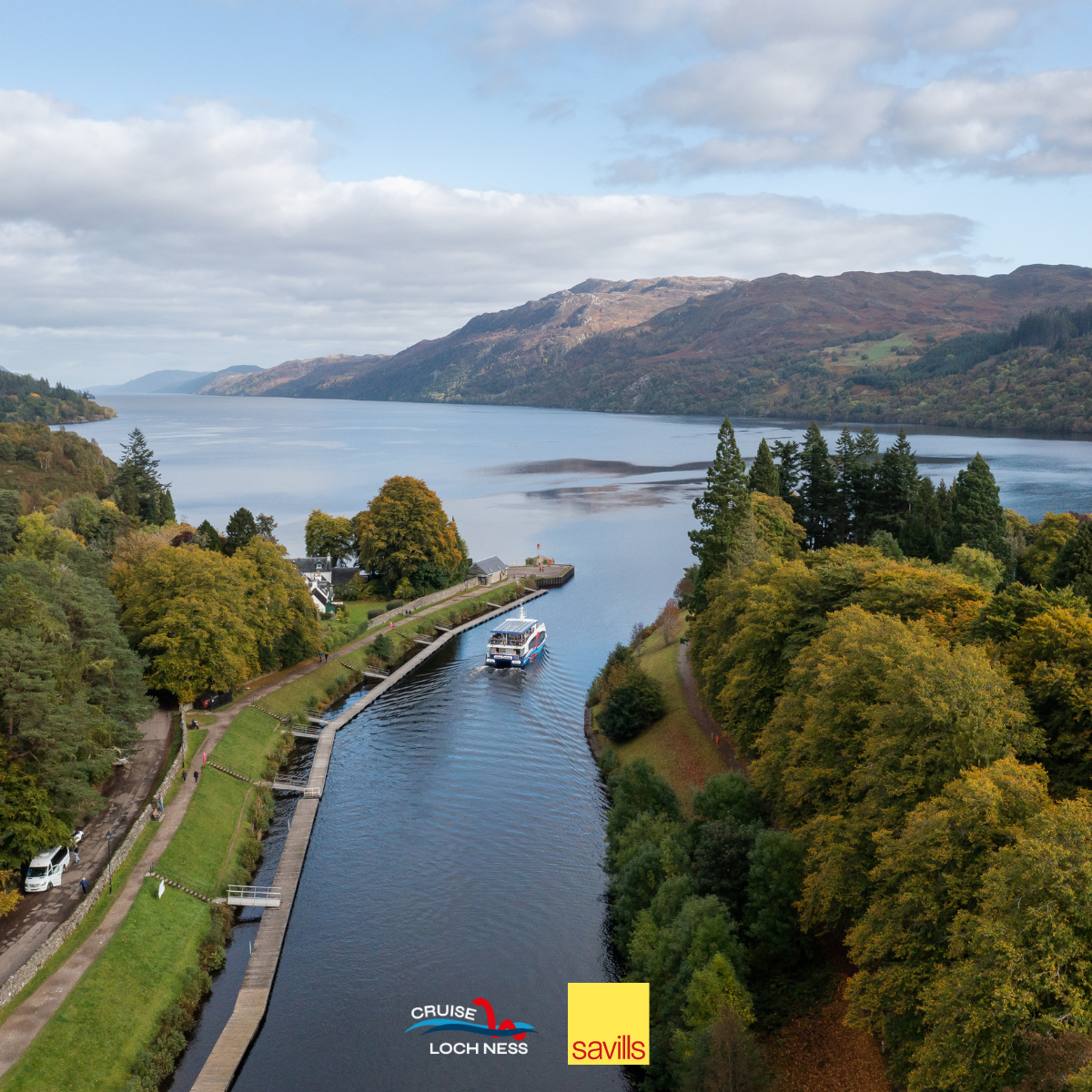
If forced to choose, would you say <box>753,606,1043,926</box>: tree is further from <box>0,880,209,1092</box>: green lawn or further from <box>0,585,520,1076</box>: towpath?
<box>0,585,520,1076</box>: towpath

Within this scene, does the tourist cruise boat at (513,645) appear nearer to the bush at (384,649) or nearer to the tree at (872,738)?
the bush at (384,649)

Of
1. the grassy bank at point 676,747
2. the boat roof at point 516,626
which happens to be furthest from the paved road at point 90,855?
the boat roof at point 516,626

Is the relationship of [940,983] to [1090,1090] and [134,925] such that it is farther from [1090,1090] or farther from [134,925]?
[134,925]

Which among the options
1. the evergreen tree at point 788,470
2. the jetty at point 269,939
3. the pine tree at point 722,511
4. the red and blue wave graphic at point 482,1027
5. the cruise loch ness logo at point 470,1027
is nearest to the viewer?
the jetty at point 269,939

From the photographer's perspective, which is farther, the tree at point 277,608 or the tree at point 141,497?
the tree at point 141,497

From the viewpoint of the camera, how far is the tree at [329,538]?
343 feet

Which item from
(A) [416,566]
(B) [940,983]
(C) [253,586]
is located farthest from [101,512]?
(B) [940,983]

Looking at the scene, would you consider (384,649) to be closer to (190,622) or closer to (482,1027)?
(190,622)

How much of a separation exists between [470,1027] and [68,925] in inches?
619

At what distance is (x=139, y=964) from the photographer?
3175 cm

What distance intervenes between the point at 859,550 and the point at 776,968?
29.8 metres

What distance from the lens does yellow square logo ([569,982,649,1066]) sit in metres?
29.2

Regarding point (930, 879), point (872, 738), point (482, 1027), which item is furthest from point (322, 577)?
point (930, 879)

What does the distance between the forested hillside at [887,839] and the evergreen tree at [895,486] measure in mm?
29855
